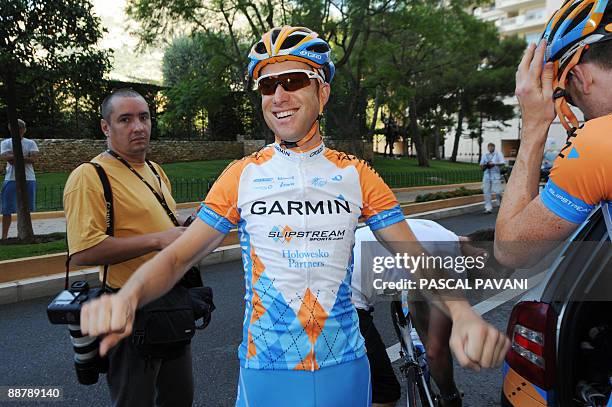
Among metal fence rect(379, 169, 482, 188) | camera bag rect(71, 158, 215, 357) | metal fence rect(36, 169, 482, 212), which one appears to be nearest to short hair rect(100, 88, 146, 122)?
camera bag rect(71, 158, 215, 357)

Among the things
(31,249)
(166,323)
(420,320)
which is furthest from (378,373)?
(31,249)

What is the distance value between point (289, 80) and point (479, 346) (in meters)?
1.11

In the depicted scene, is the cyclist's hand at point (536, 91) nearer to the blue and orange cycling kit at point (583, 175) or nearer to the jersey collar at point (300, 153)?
the blue and orange cycling kit at point (583, 175)

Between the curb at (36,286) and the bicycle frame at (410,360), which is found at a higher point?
the bicycle frame at (410,360)

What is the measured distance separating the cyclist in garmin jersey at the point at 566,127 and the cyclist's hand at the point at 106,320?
45.1 inches

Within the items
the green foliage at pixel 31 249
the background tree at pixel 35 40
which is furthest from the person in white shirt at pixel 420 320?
the background tree at pixel 35 40

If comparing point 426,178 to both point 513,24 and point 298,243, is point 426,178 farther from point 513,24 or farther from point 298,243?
point 513,24

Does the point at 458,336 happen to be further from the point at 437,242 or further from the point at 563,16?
the point at 437,242

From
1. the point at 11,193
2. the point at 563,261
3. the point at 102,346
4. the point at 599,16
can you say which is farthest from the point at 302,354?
the point at 11,193

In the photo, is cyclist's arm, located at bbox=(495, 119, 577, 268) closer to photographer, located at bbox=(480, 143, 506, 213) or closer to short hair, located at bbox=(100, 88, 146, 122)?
short hair, located at bbox=(100, 88, 146, 122)

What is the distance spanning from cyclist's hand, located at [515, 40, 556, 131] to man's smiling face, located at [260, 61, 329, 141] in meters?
0.72

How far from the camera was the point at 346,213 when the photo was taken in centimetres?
176

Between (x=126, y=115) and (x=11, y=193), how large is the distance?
747 centimetres

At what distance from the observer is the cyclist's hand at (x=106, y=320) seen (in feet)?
4.35
